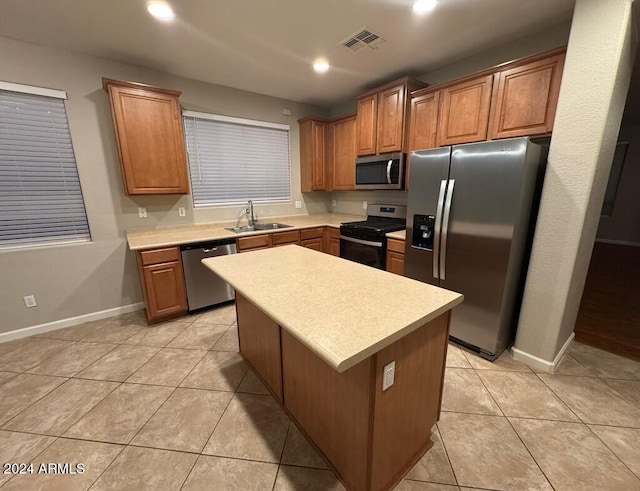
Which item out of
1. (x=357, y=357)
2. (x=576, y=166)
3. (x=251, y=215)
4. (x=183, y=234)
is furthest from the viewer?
(x=251, y=215)

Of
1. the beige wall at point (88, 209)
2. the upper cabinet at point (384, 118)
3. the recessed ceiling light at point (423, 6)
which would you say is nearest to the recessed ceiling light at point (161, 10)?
the beige wall at point (88, 209)

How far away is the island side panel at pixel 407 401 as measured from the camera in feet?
3.64

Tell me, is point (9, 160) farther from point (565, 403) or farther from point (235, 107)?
point (565, 403)

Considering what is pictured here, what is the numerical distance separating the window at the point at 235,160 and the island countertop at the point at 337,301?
2079mm

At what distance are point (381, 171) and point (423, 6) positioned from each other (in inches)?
63.0

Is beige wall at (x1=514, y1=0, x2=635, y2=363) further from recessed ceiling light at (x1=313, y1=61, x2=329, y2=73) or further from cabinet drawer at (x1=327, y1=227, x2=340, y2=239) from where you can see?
cabinet drawer at (x1=327, y1=227, x2=340, y2=239)

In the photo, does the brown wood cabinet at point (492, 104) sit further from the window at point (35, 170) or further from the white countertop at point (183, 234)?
the window at point (35, 170)

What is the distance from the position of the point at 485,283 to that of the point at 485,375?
70 centimetres

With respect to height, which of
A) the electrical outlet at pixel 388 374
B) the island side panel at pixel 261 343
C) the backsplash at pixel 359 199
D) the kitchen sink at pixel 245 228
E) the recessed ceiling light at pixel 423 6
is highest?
the recessed ceiling light at pixel 423 6

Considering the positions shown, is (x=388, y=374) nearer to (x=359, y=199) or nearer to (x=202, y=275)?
(x=202, y=275)

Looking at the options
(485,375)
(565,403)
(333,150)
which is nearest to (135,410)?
(485,375)

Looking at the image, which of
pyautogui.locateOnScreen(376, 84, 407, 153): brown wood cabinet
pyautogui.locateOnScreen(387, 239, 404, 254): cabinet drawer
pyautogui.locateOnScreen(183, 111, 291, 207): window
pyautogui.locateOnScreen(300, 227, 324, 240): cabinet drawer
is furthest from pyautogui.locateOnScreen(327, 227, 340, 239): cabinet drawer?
pyautogui.locateOnScreen(376, 84, 407, 153): brown wood cabinet

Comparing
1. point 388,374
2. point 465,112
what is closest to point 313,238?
point 465,112

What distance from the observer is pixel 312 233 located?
3.76 meters
